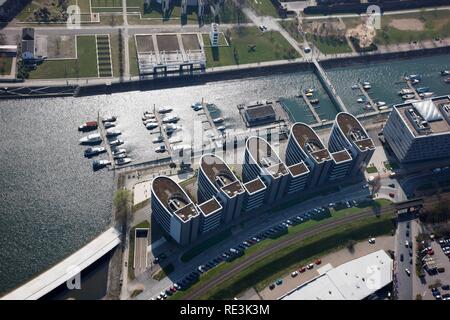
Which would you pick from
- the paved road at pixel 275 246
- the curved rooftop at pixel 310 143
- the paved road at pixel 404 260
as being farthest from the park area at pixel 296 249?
the curved rooftop at pixel 310 143

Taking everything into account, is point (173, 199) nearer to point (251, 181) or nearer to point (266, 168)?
point (251, 181)

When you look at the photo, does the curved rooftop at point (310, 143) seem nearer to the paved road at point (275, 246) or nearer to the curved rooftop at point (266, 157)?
the curved rooftop at point (266, 157)

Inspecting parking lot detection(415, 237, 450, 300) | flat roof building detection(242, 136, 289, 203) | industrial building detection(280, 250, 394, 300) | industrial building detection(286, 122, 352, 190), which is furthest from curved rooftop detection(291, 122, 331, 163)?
parking lot detection(415, 237, 450, 300)

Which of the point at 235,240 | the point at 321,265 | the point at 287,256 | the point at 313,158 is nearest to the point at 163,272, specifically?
the point at 235,240

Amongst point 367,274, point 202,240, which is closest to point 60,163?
point 202,240

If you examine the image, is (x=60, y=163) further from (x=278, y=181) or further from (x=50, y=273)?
(x=278, y=181)
